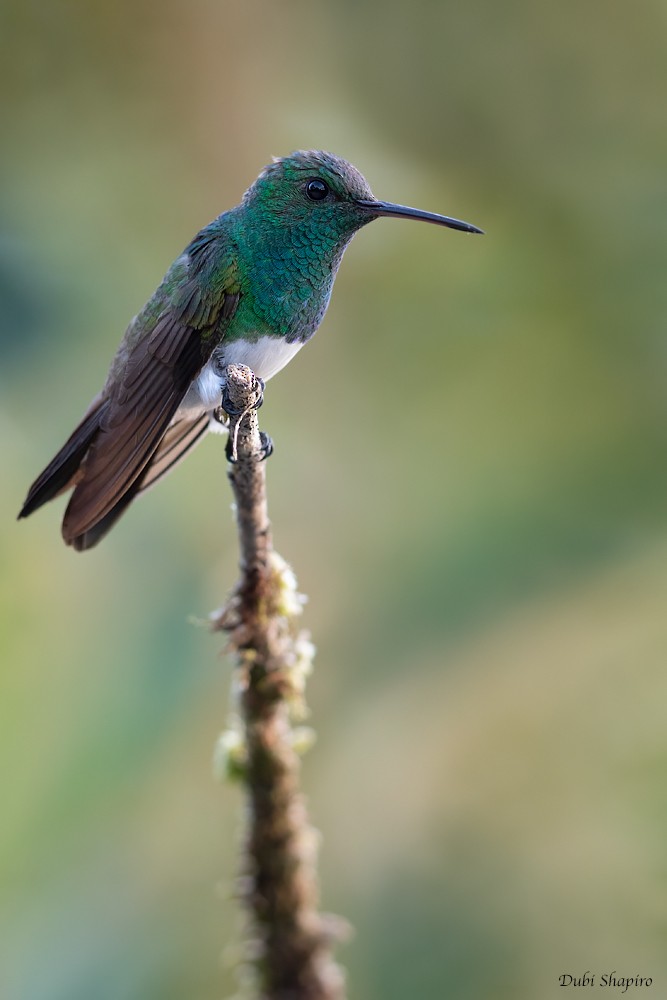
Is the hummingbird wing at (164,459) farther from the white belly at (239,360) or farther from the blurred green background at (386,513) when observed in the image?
the blurred green background at (386,513)

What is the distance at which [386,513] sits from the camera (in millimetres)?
2797

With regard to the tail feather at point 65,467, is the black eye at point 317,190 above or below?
above

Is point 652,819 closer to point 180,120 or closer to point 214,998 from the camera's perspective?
point 214,998

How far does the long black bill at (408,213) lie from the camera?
1.65 metres

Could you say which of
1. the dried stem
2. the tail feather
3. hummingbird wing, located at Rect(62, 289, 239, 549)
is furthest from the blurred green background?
the dried stem

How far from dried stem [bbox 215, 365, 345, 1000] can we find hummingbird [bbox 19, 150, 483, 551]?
1.16ft

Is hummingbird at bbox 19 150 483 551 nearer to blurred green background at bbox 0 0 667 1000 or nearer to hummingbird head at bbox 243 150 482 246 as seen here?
hummingbird head at bbox 243 150 482 246

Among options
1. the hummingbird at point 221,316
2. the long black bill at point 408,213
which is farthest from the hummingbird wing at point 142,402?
the long black bill at point 408,213

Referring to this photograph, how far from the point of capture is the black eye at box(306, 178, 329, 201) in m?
1.72

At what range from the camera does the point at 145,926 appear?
2.34 metres

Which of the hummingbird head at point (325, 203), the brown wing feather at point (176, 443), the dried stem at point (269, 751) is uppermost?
the hummingbird head at point (325, 203)

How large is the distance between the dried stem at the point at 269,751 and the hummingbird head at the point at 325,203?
1.77ft
